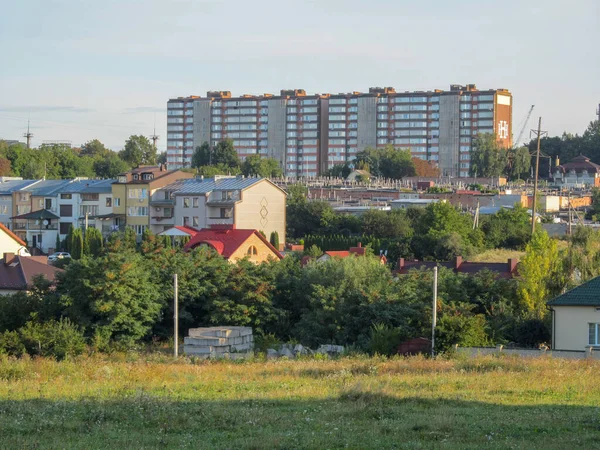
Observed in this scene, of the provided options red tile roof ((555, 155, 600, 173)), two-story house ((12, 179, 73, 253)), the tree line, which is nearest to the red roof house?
two-story house ((12, 179, 73, 253))

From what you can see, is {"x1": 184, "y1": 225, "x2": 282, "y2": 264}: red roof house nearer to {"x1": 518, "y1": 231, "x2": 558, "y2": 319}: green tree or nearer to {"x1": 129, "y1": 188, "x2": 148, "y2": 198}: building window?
{"x1": 518, "y1": 231, "x2": 558, "y2": 319}: green tree

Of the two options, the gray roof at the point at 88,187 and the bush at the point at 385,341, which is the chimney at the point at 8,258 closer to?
the bush at the point at 385,341

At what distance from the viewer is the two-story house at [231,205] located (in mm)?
72375

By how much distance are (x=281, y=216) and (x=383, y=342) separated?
45.2m

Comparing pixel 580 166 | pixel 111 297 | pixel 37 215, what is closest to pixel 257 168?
pixel 37 215

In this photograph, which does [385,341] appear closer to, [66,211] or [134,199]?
[134,199]

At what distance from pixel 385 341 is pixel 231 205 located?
140 feet

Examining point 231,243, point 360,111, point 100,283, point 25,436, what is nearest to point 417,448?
point 25,436

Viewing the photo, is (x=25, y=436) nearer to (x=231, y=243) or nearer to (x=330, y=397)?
(x=330, y=397)

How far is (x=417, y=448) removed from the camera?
12.7 meters

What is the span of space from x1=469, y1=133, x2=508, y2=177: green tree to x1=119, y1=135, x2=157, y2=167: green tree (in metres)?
42.5

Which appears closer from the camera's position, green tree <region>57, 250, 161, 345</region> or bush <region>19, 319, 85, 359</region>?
bush <region>19, 319, 85, 359</region>

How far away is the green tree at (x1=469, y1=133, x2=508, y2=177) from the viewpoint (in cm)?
12306

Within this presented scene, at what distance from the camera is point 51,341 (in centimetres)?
3030
